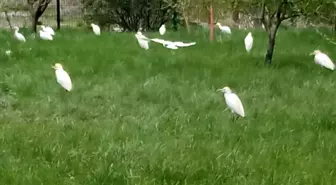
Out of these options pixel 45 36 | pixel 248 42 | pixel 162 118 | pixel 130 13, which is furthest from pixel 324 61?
pixel 130 13

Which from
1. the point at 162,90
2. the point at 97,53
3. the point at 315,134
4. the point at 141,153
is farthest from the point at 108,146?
the point at 97,53

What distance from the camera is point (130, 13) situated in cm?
1666

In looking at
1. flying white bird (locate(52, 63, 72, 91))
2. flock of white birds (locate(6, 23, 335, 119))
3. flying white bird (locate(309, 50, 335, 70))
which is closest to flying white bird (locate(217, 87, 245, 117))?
flock of white birds (locate(6, 23, 335, 119))

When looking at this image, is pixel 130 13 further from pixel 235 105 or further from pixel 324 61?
pixel 235 105

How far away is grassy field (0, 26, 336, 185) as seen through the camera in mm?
4699

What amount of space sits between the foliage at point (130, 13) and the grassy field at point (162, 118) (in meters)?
5.76

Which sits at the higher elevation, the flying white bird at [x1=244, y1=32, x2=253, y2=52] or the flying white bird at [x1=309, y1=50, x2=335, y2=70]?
the flying white bird at [x1=309, y1=50, x2=335, y2=70]

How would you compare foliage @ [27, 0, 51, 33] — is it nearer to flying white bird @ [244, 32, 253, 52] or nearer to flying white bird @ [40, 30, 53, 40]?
flying white bird @ [40, 30, 53, 40]

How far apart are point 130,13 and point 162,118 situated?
1057 cm

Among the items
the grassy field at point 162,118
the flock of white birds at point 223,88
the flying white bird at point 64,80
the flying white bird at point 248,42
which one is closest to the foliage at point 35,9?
the flock of white birds at point 223,88

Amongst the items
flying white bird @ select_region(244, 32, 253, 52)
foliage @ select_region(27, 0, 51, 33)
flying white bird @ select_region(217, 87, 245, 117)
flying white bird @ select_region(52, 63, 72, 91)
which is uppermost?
flying white bird @ select_region(217, 87, 245, 117)

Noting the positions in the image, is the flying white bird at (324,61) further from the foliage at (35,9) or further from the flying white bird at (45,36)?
the foliage at (35,9)

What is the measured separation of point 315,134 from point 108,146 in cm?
190

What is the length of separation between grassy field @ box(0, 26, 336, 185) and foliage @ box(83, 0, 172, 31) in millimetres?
5756
